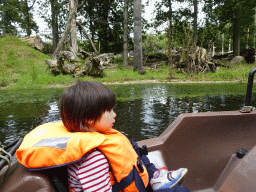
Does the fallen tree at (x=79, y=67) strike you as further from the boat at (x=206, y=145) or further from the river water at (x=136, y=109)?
the boat at (x=206, y=145)

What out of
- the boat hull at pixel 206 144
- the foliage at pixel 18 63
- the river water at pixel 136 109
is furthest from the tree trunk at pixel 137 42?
the boat hull at pixel 206 144

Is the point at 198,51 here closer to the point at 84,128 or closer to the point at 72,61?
the point at 72,61

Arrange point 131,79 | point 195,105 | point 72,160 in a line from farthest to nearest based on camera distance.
Answer: 1. point 131,79
2. point 195,105
3. point 72,160

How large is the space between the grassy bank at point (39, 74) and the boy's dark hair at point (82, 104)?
21.7 ft

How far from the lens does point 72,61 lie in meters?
9.70

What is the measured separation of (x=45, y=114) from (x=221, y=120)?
10.0 feet

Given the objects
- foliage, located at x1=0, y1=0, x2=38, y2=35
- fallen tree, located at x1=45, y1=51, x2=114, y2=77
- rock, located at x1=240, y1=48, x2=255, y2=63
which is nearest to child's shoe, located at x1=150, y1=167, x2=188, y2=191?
fallen tree, located at x1=45, y1=51, x2=114, y2=77

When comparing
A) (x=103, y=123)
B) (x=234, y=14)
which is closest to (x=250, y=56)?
(x=234, y=14)

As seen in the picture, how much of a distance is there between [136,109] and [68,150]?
3.34m

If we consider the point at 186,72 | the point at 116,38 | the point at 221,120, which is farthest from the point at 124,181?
the point at 116,38

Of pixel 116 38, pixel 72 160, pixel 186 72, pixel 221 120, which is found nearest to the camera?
pixel 72 160

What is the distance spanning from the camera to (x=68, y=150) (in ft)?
2.74

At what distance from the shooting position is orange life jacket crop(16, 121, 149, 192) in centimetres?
84

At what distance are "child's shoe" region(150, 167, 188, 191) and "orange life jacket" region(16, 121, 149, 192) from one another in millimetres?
267
